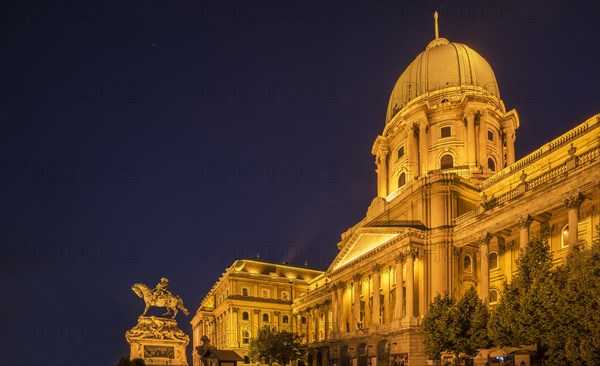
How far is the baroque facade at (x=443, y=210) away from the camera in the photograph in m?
42.9

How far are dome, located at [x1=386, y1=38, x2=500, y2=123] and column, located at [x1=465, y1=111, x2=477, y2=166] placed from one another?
750 centimetres

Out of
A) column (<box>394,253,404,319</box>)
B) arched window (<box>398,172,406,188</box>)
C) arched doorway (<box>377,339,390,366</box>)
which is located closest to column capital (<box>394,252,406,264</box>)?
column (<box>394,253,404,319</box>)

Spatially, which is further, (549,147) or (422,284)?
(422,284)

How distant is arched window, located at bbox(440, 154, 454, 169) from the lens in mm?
71188

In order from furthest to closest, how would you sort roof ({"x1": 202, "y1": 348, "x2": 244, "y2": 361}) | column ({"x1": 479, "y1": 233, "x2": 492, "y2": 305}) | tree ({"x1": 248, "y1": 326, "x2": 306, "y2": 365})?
tree ({"x1": 248, "y1": 326, "x2": 306, "y2": 365})
column ({"x1": 479, "y1": 233, "x2": 492, "y2": 305})
roof ({"x1": 202, "y1": 348, "x2": 244, "y2": 361})

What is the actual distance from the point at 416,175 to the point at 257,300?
4393 cm

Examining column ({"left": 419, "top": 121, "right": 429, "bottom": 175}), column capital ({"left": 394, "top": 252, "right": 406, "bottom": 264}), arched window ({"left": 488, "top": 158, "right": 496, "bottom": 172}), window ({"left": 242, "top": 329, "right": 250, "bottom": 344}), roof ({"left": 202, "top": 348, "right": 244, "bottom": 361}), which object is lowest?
window ({"left": 242, "top": 329, "right": 250, "bottom": 344})

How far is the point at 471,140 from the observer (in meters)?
70.1

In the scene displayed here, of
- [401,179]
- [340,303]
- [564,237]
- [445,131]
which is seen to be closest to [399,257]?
[564,237]

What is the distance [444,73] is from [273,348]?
49.2m

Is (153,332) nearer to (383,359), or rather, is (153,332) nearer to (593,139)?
(383,359)

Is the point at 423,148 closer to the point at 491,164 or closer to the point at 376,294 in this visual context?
the point at 491,164

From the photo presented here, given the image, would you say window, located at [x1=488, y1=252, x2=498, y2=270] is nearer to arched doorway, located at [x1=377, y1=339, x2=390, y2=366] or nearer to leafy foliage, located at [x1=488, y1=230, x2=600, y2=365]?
arched doorway, located at [x1=377, y1=339, x2=390, y2=366]

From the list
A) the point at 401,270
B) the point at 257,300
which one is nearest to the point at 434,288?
the point at 401,270
